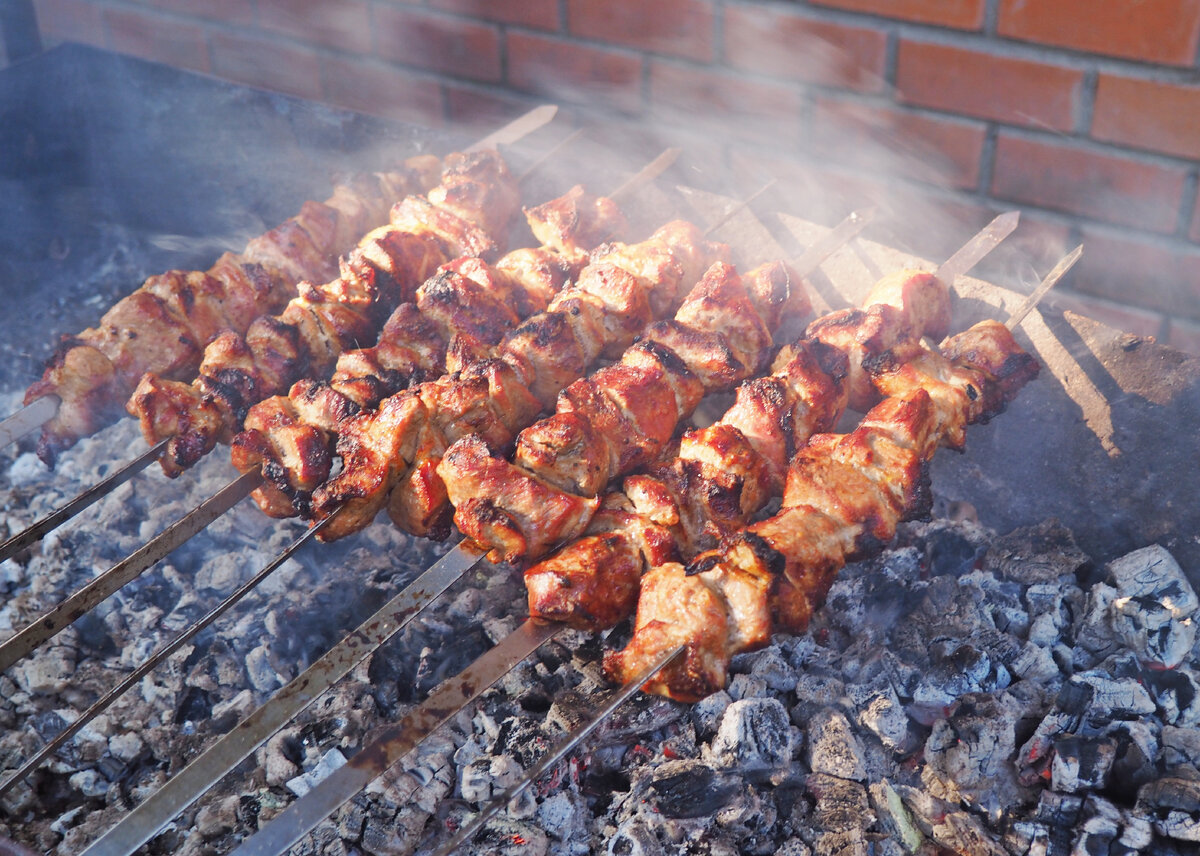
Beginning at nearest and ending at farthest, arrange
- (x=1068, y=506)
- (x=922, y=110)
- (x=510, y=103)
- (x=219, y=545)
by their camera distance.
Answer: (x=1068, y=506)
(x=219, y=545)
(x=922, y=110)
(x=510, y=103)

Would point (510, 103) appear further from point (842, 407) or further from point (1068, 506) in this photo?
point (1068, 506)

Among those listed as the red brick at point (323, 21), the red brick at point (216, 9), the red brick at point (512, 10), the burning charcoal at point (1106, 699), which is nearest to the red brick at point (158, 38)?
the red brick at point (216, 9)

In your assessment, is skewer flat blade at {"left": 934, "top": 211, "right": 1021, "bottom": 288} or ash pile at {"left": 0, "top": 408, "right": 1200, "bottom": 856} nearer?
ash pile at {"left": 0, "top": 408, "right": 1200, "bottom": 856}

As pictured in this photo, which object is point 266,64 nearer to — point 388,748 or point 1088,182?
point 1088,182

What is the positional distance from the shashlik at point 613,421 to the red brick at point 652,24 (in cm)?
128

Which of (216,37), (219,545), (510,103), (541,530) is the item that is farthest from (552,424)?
(216,37)

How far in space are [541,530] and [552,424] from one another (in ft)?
0.86

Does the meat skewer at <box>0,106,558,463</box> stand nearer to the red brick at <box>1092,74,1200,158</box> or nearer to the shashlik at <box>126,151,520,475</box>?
the shashlik at <box>126,151,520,475</box>

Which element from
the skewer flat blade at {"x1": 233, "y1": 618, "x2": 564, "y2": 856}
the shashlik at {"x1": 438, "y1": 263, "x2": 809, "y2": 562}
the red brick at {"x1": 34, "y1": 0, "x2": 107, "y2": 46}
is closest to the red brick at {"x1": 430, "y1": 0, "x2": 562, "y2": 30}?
the shashlik at {"x1": 438, "y1": 263, "x2": 809, "y2": 562}

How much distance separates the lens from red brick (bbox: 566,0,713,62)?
3.45 meters

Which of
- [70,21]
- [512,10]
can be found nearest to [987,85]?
[512,10]

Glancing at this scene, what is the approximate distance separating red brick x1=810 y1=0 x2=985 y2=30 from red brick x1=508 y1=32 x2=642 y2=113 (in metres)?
0.94

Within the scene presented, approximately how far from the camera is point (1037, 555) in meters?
2.48

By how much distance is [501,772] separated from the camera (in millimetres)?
2041
